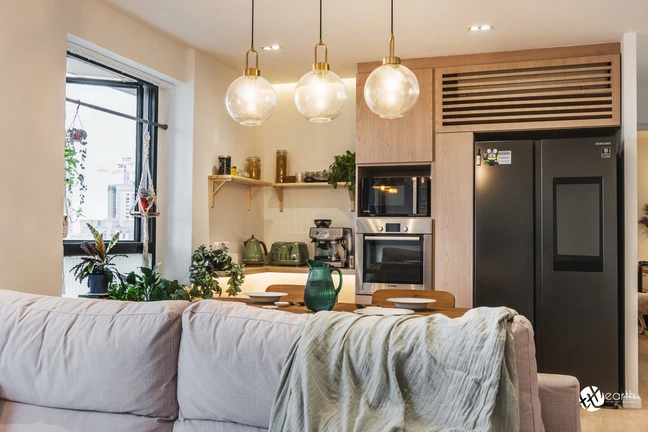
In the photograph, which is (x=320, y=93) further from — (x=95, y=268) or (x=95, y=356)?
(x=95, y=268)

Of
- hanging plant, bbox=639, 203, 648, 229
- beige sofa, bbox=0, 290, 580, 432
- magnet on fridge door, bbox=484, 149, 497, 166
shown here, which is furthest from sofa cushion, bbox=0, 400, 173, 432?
hanging plant, bbox=639, 203, 648, 229

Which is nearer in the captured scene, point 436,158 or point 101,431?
point 101,431

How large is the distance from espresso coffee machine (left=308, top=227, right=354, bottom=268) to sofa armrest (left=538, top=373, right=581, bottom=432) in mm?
3479

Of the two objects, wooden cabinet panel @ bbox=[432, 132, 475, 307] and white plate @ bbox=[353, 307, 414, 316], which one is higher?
wooden cabinet panel @ bbox=[432, 132, 475, 307]

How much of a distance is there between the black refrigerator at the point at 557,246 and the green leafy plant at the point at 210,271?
1724 millimetres

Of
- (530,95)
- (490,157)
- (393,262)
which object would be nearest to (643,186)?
(530,95)

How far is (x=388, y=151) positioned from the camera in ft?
15.4

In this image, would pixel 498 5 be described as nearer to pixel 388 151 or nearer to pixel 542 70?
pixel 542 70

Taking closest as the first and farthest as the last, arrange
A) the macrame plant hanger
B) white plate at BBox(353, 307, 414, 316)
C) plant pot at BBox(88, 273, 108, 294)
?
1. white plate at BBox(353, 307, 414, 316)
2. plant pot at BBox(88, 273, 108, 294)
3. the macrame plant hanger

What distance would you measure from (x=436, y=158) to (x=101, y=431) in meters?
3.39

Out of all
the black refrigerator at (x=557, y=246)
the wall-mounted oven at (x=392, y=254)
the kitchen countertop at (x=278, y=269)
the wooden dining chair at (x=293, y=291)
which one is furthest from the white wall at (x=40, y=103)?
the black refrigerator at (x=557, y=246)

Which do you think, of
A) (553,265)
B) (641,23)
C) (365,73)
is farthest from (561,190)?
(365,73)

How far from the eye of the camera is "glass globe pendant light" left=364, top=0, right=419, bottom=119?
2.72m

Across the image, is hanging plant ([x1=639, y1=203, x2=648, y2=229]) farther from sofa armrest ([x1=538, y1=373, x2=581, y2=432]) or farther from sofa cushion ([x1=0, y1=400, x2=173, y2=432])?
sofa cushion ([x1=0, y1=400, x2=173, y2=432])
